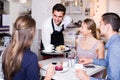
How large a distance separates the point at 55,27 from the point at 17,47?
111cm

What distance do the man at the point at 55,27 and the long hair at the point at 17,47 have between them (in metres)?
0.95

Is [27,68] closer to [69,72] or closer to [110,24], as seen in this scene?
[69,72]

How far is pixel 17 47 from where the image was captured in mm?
1269

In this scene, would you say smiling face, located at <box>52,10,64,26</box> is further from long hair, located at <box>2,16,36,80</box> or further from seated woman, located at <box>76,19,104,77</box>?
long hair, located at <box>2,16,36,80</box>

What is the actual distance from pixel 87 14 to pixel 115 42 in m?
2.78

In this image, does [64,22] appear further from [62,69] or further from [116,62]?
[116,62]

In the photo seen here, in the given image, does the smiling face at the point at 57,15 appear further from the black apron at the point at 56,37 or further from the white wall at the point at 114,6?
the white wall at the point at 114,6

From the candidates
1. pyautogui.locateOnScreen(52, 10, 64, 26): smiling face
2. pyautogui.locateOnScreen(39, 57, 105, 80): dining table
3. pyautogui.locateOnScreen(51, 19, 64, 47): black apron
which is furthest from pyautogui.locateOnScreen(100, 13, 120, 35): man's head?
pyautogui.locateOnScreen(51, 19, 64, 47): black apron

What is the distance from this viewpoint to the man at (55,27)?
2225 mm

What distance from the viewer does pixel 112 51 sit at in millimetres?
1283

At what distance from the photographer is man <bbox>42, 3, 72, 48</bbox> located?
2.23 meters

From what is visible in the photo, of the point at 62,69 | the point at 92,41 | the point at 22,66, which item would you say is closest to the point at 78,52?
the point at 92,41

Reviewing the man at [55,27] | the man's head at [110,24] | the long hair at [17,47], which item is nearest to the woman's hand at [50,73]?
the long hair at [17,47]

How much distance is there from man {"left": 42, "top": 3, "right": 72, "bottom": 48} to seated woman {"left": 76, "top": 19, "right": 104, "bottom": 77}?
0.31 metres
